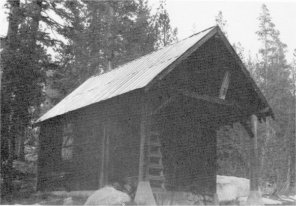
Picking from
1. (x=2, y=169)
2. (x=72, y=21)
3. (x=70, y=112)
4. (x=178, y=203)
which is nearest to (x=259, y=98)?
(x=178, y=203)

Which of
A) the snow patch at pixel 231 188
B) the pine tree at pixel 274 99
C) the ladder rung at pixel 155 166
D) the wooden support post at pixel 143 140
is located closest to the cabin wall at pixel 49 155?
the ladder rung at pixel 155 166

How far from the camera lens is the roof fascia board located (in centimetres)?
1260

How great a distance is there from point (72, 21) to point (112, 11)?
893 centimetres

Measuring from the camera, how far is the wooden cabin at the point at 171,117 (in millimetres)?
14648

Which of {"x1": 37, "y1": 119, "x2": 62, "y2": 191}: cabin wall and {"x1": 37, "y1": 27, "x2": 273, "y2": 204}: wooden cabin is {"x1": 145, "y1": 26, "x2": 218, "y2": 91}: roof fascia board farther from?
{"x1": 37, "y1": 119, "x2": 62, "y2": 191}: cabin wall

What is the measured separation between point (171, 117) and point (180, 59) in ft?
12.9

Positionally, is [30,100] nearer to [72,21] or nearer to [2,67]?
[2,67]

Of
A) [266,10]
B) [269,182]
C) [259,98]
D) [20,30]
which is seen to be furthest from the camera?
[266,10]

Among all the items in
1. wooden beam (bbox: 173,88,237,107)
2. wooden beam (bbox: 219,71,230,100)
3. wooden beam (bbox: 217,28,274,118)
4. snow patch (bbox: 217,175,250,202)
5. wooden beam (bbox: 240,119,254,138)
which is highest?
wooden beam (bbox: 217,28,274,118)

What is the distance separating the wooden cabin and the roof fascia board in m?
0.04

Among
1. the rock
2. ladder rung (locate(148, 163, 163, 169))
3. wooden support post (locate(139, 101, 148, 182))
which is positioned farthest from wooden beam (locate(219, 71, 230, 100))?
the rock

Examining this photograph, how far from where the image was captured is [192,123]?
17.4 meters

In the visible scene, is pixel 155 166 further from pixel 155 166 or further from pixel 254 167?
pixel 254 167

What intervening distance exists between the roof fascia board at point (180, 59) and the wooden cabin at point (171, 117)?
0.12ft
